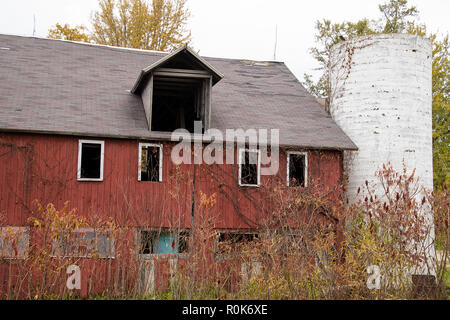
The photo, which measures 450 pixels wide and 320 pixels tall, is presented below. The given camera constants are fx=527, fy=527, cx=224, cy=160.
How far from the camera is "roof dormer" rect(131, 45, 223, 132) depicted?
16016 mm

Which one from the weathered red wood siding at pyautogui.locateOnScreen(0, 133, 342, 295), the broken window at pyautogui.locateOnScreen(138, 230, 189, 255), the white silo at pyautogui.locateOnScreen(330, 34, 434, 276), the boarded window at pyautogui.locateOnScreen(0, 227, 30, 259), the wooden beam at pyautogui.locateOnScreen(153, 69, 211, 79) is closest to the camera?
the boarded window at pyautogui.locateOnScreen(0, 227, 30, 259)

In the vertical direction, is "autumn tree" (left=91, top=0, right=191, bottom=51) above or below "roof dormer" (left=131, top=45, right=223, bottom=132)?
above

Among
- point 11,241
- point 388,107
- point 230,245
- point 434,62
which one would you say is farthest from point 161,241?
point 434,62

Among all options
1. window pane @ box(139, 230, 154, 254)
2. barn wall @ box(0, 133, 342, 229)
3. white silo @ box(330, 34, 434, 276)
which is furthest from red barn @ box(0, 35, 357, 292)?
white silo @ box(330, 34, 434, 276)

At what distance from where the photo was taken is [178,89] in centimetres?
1803

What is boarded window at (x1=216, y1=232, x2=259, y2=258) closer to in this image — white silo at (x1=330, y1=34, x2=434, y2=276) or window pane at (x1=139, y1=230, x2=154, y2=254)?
window pane at (x1=139, y1=230, x2=154, y2=254)

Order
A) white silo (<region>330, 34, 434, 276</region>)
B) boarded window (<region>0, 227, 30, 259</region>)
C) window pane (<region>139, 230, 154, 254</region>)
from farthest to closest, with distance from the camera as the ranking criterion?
white silo (<region>330, 34, 434, 276</region>), window pane (<region>139, 230, 154, 254</region>), boarded window (<region>0, 227, 30, 259</region>)

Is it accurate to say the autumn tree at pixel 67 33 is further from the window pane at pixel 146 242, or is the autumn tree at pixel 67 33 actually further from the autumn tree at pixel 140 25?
the window pane at pixel 146 242

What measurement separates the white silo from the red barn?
32.8 inches

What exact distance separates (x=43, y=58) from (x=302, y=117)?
9.53 m

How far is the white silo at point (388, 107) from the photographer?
17625 mm

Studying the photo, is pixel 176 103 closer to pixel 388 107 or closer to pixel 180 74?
pixel 180 74
